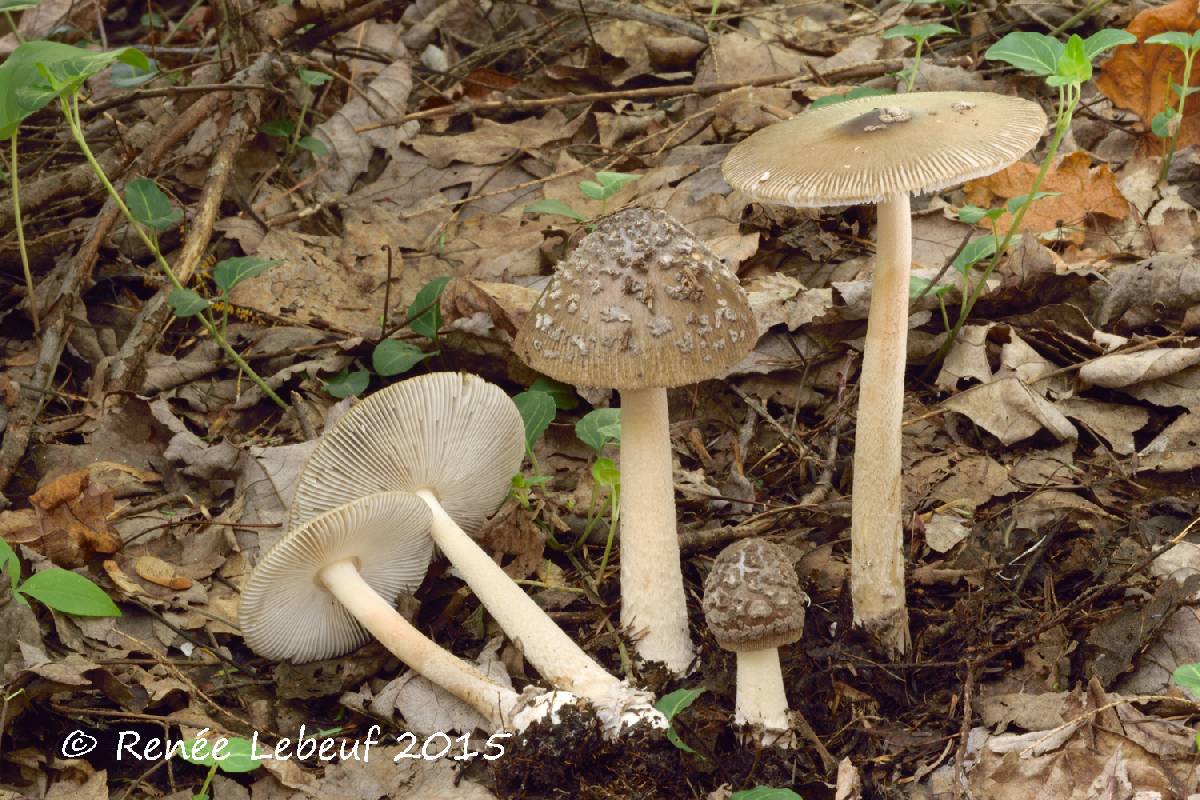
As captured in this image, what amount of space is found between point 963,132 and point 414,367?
10.4 feet

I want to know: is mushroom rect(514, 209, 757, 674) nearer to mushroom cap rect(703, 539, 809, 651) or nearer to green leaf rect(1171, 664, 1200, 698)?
mushroom cap rect(703, 539, 809, 651)

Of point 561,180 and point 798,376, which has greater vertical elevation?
point 561,180

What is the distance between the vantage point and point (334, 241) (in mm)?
6688

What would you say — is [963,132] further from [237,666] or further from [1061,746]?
[237,666]

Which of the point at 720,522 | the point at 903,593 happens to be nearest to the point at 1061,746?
the point at 903,593

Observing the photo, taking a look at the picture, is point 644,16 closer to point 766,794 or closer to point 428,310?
point 428,310

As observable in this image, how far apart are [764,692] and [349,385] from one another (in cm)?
275

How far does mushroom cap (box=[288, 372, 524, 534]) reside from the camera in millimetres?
4246

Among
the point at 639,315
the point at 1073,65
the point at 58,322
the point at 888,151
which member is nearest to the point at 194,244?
the point at 58,322

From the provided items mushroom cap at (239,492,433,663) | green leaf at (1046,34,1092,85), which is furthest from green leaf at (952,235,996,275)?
mushroom cap at (239,492,433,663)

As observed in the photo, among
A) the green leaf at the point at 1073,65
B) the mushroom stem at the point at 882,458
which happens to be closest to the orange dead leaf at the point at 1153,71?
the green leaf at the point at 1073,65

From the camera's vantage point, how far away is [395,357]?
5375 millimetres

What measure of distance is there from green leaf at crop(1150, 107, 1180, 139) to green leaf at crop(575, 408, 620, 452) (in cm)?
363

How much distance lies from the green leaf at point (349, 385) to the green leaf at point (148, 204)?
117cm
